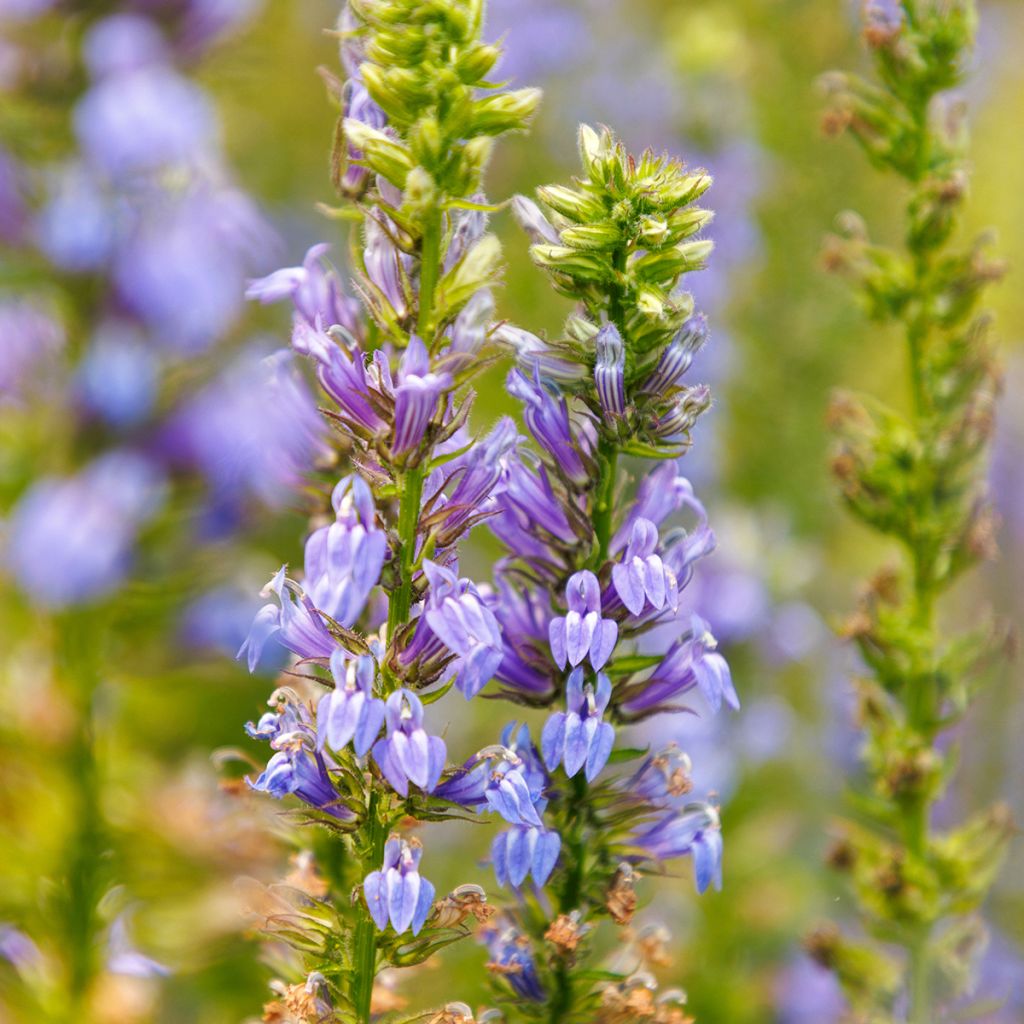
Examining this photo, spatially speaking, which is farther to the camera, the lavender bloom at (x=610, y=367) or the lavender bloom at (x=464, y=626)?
the lavender bloom at (x=610, y=367)

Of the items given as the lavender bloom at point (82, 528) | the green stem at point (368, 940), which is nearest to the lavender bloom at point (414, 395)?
the green stem at point (368, 940)

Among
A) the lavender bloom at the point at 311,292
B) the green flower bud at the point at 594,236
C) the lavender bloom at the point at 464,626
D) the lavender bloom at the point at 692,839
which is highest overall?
the lavender bloom at the point at 311,292

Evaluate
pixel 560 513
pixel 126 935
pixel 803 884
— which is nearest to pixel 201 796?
pixel 126 935

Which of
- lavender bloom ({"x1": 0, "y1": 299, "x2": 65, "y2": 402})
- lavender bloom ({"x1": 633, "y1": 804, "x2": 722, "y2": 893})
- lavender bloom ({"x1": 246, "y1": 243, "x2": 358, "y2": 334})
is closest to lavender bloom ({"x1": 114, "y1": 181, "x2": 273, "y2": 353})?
lavender bloom ({"x1": 0, "y1": 299, "x2": 65, "y2": 402})

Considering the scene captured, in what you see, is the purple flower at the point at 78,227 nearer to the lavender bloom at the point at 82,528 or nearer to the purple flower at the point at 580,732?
the lavender bloom at the point at 82,528

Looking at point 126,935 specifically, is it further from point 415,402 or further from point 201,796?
point 415,402

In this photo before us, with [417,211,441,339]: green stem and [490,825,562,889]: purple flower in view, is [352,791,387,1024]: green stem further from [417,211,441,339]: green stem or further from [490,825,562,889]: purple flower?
[417,211,441,339]: green stem
